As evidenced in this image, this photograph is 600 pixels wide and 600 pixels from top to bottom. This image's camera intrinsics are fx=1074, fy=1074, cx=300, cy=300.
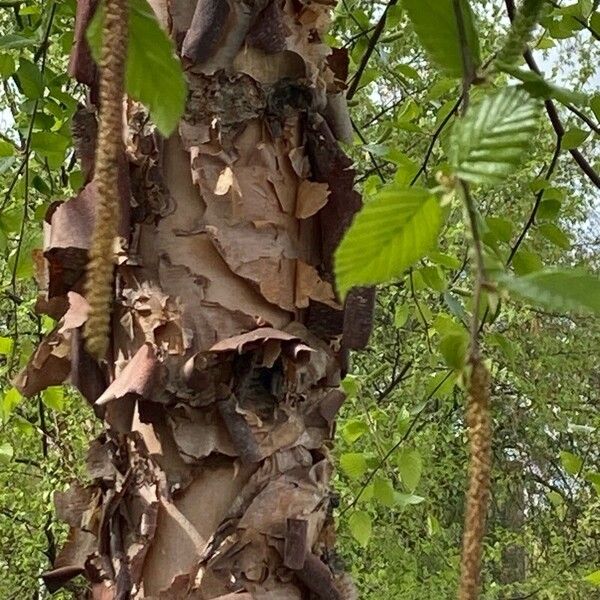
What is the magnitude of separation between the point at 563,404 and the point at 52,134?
9.74 ft

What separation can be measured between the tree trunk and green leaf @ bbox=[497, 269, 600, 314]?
1.10ft

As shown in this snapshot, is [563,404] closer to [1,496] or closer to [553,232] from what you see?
[1,496]

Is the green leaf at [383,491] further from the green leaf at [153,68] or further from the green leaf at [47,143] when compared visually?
the green leaf at [153,68]

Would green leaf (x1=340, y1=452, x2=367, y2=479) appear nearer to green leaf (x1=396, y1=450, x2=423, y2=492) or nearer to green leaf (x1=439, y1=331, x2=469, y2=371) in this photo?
green leaf (x1=396, y1=450, x2=423, y2=492)

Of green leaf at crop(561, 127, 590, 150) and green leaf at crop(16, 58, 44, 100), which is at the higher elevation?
green leaf at crop(561, 127, 590, 150)

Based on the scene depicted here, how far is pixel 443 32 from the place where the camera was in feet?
0.89

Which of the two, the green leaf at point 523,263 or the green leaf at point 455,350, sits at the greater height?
the green leaf at point 523,263

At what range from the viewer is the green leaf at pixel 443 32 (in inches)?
10.5

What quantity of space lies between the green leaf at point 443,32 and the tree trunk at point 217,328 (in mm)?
297

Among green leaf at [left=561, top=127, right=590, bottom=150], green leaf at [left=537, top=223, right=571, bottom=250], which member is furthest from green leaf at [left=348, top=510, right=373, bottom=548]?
green leaf at [left=561, top=127, right=590, bottom=150]

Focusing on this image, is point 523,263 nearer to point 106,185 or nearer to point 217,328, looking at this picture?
point 217,328

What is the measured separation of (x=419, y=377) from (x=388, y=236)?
2303 millimetres

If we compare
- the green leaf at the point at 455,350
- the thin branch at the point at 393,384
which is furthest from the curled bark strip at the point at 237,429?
the thin branch at the point at 393,384

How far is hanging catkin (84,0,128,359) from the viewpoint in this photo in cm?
22
